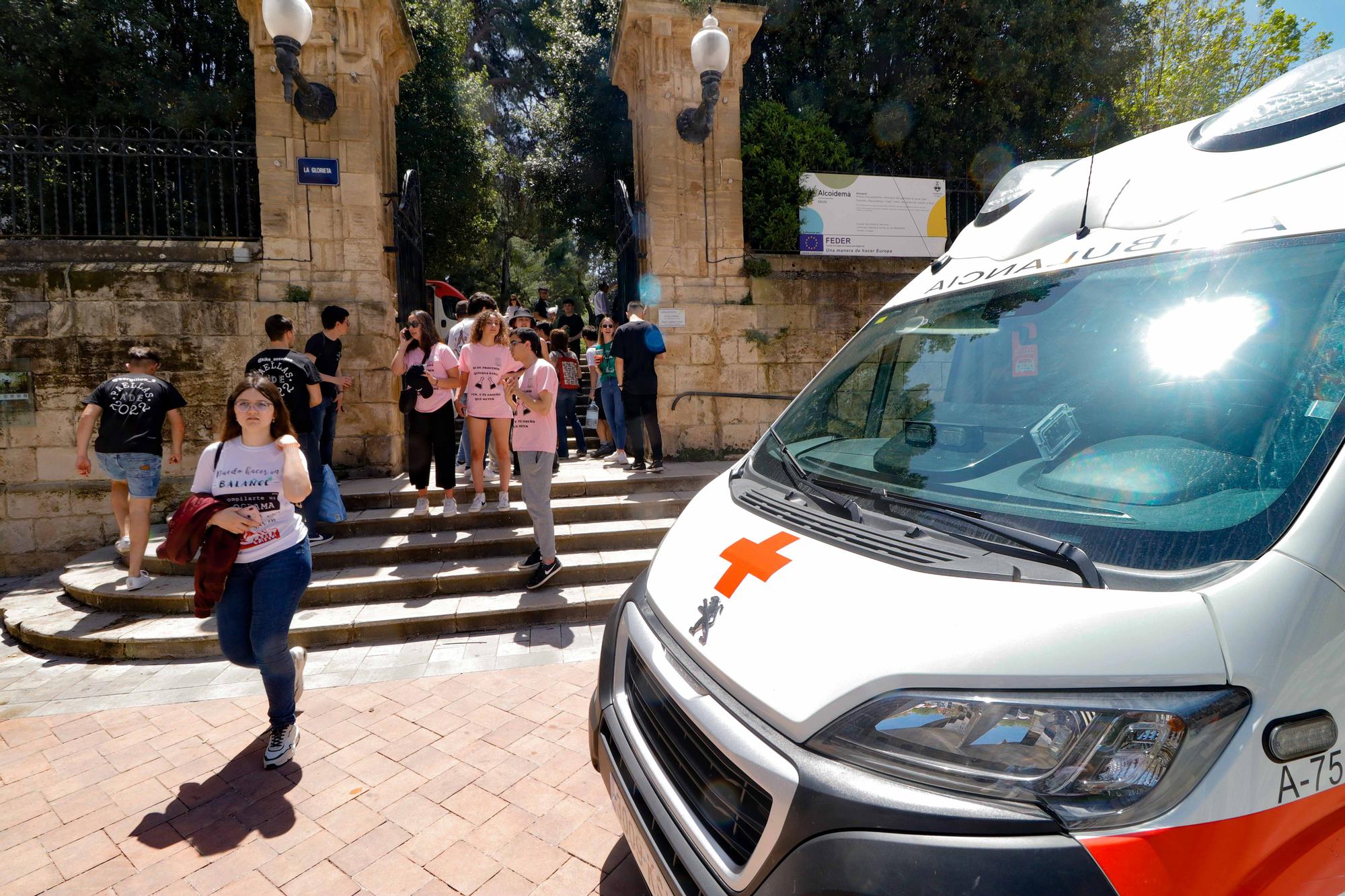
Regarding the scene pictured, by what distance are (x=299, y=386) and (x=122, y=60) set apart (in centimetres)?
804

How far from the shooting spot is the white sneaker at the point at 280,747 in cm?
323

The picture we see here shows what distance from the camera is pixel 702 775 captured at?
1592 millimetres

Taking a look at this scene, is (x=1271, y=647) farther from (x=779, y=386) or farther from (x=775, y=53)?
→ (x=775, y=53)

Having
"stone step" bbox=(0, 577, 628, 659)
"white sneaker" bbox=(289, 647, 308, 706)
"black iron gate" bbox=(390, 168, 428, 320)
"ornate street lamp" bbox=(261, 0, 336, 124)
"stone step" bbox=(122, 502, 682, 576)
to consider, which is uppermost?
"ornate street lamp" bbox=(261, 0, 336, 124)

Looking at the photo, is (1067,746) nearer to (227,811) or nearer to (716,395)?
(227,811)

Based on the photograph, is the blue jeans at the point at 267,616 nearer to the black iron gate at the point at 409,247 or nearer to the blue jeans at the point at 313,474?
the blue jeans at the point at 313,474

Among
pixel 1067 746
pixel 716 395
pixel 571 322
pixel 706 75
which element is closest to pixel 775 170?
pixel 706 75

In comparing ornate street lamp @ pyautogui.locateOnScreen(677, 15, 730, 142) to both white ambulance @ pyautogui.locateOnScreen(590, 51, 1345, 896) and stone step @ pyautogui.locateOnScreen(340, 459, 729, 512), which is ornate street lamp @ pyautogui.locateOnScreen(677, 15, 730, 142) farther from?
white ambulance @ pyautogui.locateOnScreen(590, 51, 1345, 896)

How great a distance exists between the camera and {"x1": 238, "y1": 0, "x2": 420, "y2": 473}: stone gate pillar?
723 cm

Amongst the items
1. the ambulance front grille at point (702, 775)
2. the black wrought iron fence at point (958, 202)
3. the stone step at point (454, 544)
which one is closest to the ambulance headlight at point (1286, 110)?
the ambulance front grille at point (702, 775)

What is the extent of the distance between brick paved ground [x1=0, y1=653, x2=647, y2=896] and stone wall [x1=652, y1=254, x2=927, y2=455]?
4930 millimetres

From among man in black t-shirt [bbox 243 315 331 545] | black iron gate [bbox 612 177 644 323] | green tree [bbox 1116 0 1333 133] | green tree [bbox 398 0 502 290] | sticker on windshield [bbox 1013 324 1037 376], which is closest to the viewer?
sticker on windshield [bbox 1013 324 1037 376]

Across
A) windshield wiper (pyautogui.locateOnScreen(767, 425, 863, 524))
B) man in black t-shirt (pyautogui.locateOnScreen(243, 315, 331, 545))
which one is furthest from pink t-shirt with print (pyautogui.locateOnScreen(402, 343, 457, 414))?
windshield wiper (pyautogui.locateOnScreen(767, 425, 863, 524))

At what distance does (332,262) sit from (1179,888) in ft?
26.8
